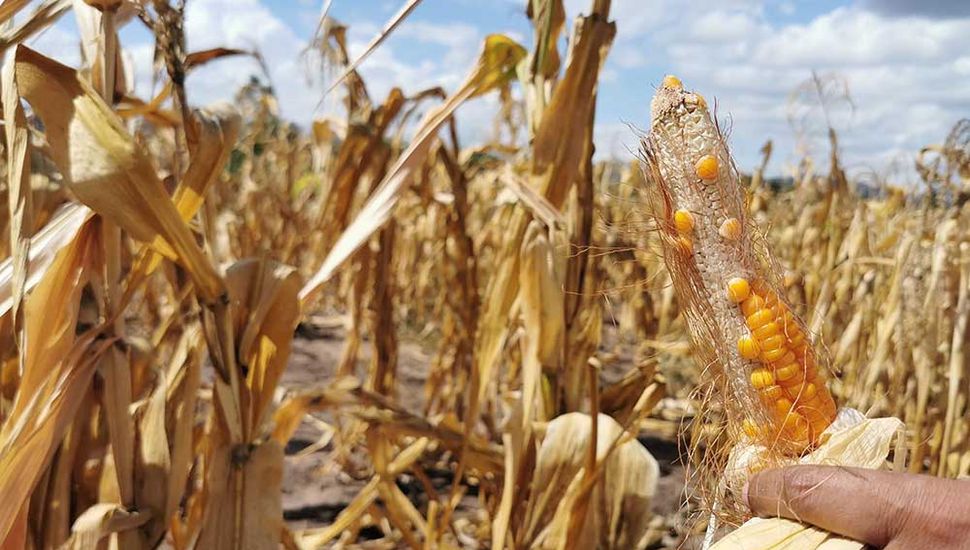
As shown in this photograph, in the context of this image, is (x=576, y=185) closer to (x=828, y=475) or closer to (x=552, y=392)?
(x=552, y=392)

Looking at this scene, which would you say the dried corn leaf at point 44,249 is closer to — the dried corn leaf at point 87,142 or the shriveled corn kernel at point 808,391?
the dried corn leaf at point 87,142

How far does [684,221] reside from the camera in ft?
2.57

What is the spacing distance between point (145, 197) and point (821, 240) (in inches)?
136

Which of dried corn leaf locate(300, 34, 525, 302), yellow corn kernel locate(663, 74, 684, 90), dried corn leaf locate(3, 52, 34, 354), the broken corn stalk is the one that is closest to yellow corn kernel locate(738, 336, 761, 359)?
the broken corn stalk

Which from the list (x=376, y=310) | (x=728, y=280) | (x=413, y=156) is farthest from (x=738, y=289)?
(x=376, y=310)

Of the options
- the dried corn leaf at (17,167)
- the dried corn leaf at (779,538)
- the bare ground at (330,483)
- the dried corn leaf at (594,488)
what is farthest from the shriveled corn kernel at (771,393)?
the bare ground at (330,483)

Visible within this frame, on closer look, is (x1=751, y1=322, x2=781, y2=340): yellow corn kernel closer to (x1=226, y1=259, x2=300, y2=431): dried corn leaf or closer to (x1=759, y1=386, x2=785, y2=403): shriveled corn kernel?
(x1=759, y1=386, x2=785, y2=403): shriveled corn kernel

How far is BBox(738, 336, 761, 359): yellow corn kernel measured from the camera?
31.3 inches

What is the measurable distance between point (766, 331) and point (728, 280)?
6cm

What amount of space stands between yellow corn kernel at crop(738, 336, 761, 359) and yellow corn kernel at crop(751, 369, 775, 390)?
0.05ft

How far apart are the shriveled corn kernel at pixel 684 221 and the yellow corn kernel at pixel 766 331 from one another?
0.11m

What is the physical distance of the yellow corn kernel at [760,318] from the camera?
0.78 meters

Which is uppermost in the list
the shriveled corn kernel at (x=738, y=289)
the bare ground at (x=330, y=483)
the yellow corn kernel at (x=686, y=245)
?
the yellow corn kernel at (x=686, y=245)

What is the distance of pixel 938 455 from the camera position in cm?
226
